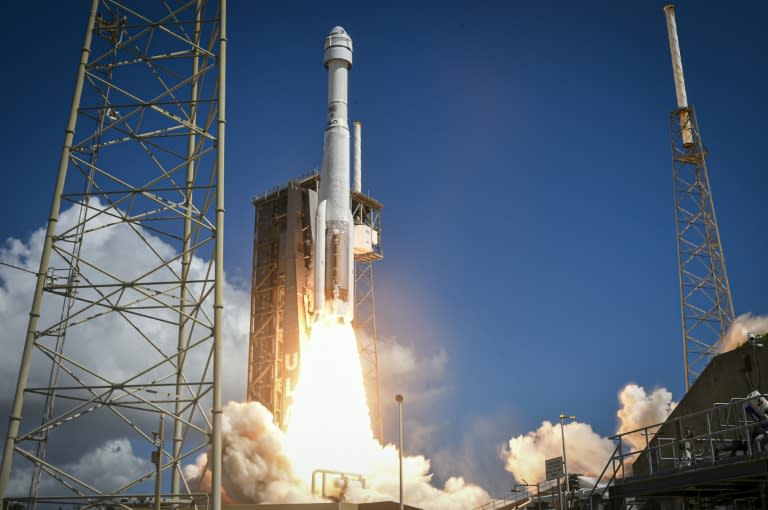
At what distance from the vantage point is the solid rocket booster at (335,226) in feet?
149

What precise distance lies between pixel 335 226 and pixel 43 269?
76.2ft

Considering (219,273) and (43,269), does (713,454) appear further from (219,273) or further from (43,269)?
(43,269)

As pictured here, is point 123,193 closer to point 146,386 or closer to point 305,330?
point 146,386

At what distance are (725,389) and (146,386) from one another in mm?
18358

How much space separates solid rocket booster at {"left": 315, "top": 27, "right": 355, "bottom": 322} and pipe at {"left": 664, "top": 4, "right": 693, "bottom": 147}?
23295 mm

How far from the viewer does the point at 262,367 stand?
5450cm

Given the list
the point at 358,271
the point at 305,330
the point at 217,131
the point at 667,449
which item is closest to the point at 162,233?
the point at 217,131

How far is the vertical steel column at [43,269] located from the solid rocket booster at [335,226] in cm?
2110

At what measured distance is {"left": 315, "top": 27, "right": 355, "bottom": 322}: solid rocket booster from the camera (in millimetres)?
45281

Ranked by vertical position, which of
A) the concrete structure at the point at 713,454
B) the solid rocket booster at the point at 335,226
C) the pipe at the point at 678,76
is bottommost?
the concrete structure at the point at 713,454

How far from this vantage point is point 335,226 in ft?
151

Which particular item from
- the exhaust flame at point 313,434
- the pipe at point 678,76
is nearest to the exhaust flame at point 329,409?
the exhaust flame at point 313,434

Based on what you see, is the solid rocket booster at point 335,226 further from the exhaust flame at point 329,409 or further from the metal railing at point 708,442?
the metal railing at point 708,442

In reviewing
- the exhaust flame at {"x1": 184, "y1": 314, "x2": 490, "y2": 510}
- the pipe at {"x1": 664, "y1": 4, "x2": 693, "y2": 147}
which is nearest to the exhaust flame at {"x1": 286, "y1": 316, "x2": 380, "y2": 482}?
the exhaust flame at {"x1": 184, "y1": 314, "x2": 490, "y2": 510}
